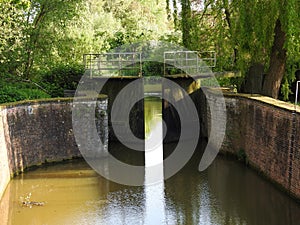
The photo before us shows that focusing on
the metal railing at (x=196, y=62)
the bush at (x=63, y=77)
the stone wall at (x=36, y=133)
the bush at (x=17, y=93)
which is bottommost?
the stone wall at (x=36, y=133)

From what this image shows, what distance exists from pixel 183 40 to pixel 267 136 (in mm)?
6675

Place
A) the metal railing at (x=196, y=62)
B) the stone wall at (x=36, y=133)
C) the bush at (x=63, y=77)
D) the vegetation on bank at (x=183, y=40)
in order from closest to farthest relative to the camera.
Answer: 1. the stone wall at (x=36, y=133)
2. the vegetation on bank at (x=183, y=40)
3. the metal railing at (x=196, y=62)
4. the bush at (x=63, y=77)

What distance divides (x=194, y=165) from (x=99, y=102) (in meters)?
3.53


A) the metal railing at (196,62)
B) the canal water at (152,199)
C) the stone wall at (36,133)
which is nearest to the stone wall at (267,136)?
the canal water at (152,199)

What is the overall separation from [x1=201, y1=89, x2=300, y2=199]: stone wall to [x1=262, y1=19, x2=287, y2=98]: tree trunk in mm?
1272

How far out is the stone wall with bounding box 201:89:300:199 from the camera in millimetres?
10305

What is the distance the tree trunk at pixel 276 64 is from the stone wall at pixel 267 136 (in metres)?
1.27

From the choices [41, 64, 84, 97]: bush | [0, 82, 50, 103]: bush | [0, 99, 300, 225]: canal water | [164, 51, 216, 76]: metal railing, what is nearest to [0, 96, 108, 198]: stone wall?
[0, 99, 300, 225]: canal water

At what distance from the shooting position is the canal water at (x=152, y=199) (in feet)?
31.8

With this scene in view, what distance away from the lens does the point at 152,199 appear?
10875 millimetres

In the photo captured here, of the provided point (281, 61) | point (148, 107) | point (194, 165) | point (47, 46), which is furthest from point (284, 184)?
point (148, 107)

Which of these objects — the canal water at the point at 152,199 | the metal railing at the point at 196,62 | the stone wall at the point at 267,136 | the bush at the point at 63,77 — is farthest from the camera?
the bush at the point at 63,77

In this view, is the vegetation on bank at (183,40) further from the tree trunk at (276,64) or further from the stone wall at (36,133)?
A: the stone wall at (36,133)

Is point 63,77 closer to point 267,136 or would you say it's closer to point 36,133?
point 36,133
